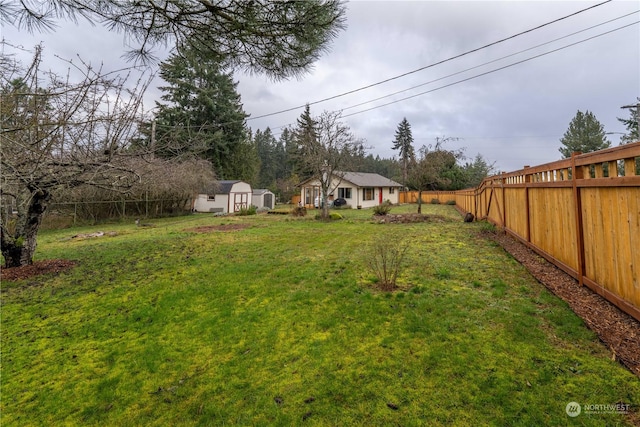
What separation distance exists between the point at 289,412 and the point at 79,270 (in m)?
6.10

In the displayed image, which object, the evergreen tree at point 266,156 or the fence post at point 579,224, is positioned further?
the evergreen tree at point 266,156

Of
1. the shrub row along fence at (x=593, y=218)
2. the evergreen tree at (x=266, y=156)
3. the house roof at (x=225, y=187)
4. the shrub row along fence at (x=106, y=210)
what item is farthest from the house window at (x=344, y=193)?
the evergreen tree at (x=266, y=156)

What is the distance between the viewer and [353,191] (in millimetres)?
25250

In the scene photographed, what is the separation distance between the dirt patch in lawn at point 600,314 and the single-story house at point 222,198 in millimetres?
21394

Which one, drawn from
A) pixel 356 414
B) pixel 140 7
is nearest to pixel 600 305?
pixel 356 414

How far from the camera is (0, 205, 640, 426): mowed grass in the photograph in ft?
6.09

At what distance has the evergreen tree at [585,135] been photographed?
3167cm

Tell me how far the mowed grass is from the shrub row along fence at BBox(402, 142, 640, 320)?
1.63ft

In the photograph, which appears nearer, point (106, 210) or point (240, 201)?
point (106, 210)

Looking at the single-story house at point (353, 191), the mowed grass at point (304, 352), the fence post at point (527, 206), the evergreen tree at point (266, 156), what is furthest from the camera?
the evergreen tree at point (266, 156)

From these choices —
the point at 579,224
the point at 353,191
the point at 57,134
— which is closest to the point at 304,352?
the point at 579,224

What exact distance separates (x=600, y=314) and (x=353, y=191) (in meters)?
22.8

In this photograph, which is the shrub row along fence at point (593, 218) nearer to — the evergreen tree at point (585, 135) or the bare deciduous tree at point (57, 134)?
the bare deciduous tree at point (57, 134)

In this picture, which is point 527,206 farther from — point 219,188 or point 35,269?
point 219,188
